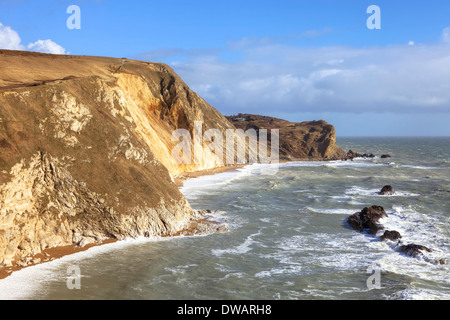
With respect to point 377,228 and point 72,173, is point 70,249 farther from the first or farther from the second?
point 377,228

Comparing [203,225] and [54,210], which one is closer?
[54,210]

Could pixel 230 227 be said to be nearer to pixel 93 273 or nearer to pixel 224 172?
pixel 93 273

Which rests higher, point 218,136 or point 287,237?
point 218,136

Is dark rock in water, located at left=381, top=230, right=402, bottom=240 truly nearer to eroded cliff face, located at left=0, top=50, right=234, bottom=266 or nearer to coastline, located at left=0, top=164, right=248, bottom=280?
coastline, located at left=0, top=164, right=248, bottom=280

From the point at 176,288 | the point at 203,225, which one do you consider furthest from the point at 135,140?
the point at 176,288
